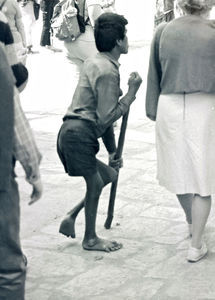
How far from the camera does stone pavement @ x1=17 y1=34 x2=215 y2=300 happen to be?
4.86 metres

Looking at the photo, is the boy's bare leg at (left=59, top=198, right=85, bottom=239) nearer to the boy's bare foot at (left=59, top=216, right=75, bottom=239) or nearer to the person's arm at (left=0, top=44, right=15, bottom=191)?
the boy's bare foot at (left=59, top=216, right=75, bottom=239)

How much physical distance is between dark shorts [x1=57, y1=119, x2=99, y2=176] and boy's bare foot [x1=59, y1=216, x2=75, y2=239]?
1.23ft

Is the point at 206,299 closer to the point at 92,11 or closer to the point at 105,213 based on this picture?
the point at 105,213

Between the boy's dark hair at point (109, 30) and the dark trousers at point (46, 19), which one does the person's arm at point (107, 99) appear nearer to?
the boy's dark hair at point (109, 30)

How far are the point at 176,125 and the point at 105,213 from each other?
142 cm

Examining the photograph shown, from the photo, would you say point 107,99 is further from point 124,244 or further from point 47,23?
point 47,23

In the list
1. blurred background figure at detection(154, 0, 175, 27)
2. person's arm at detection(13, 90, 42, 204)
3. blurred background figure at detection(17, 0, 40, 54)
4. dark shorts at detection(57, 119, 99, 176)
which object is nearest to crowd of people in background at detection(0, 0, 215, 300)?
dark shorts at detection(57, 119, 99, 176)

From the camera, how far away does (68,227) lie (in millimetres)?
5609

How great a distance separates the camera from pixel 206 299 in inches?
183

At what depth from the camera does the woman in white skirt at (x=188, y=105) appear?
199 inches

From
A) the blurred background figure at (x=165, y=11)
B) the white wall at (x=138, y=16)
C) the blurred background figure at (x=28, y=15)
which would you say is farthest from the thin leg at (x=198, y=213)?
the white wall at (x=138, y=16)

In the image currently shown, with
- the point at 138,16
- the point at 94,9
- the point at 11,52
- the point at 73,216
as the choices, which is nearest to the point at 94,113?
the point at 73,216

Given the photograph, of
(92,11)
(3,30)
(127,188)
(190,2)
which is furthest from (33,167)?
(92,11)

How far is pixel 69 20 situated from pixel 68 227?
353 cm
